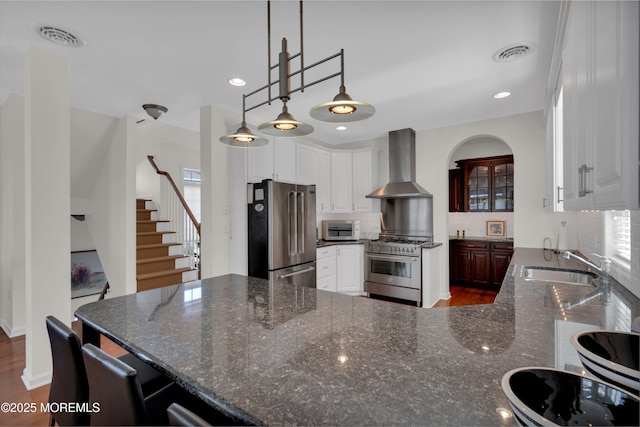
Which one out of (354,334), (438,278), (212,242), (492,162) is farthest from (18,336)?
(492,162)

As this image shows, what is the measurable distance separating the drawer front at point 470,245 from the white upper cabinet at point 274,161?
313 centimetres

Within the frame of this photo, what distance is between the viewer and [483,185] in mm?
5355

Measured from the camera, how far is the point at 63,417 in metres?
1.21

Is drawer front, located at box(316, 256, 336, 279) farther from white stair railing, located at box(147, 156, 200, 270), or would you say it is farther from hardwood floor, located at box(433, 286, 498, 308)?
white stair railing, located at box(147, 156, 200, 270)

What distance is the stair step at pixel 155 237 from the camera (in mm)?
4723

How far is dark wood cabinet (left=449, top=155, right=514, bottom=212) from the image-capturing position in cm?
511

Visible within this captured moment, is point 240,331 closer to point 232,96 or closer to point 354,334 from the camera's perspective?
point 354,334

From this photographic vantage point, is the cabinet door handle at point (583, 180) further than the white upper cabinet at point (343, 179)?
No

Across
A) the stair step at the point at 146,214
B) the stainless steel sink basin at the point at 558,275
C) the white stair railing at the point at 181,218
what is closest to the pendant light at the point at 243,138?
the stainless steel sink basin at the point at 558,275

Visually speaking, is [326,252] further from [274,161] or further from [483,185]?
[483,185]

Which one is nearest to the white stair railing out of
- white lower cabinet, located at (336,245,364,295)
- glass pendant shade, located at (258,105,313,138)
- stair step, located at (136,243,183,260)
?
stair step, located at (136,243,183,260)

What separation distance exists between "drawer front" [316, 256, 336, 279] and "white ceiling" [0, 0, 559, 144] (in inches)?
83.6

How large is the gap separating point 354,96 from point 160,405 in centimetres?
304

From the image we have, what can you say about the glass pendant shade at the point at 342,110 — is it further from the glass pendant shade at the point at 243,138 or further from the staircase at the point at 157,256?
the staircase at the point at 157,256
